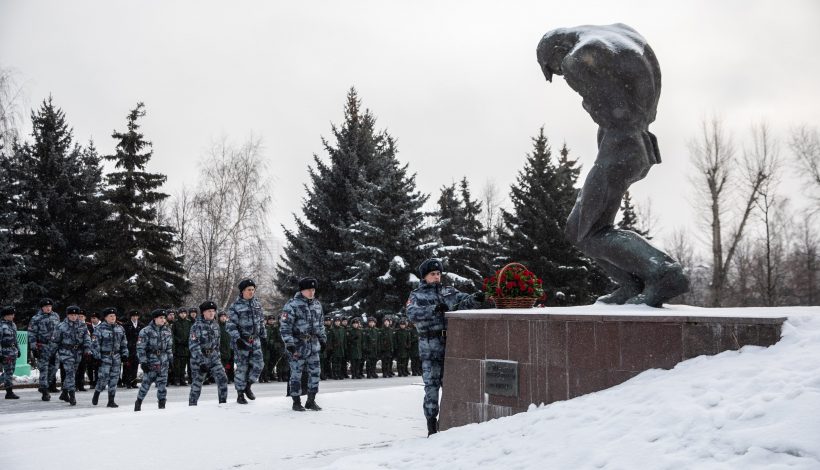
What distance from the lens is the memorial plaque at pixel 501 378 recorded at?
6.31m

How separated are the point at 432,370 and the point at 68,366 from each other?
863cm

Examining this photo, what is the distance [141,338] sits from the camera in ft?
35.1

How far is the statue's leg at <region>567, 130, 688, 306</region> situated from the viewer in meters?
6.57

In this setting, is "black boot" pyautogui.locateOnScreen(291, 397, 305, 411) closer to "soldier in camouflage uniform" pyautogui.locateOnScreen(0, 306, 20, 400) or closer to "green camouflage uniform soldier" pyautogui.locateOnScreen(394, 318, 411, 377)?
"soldier in camouflage uniform" pyautogui.locateOnScreen(0, 306, 20, 400)

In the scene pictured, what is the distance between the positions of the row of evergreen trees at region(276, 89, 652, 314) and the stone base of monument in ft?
52.8

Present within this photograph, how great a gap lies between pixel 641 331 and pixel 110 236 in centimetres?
2451

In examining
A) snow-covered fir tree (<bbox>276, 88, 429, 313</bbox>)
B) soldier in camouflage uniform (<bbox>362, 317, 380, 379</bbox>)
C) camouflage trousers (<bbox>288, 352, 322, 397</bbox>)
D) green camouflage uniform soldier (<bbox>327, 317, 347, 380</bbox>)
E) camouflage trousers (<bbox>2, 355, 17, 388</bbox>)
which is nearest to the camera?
camouflage trousers (<bbox>288, 352, 322, 397</bbox>)

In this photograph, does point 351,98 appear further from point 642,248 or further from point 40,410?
point 642,248

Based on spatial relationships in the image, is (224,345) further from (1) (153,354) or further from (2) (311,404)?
(2) (311,404)

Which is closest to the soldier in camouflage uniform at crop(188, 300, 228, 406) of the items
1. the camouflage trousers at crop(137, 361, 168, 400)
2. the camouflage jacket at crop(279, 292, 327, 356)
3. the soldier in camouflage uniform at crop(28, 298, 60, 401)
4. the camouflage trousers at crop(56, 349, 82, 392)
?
the camouflage trousers at crop(137, 361, 168, 400)

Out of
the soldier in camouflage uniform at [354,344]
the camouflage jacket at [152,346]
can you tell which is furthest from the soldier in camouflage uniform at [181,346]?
the camouflage jacket at [152,346]

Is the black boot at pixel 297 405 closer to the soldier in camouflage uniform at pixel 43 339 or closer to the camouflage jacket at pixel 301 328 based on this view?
the camouflage jacket at pixel 301 328

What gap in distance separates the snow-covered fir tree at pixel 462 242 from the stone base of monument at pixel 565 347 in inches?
615

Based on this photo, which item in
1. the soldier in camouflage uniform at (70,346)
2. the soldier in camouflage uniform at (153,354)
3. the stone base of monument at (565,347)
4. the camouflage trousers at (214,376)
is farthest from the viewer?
the soldier in camouflage uniform at (70,346)
